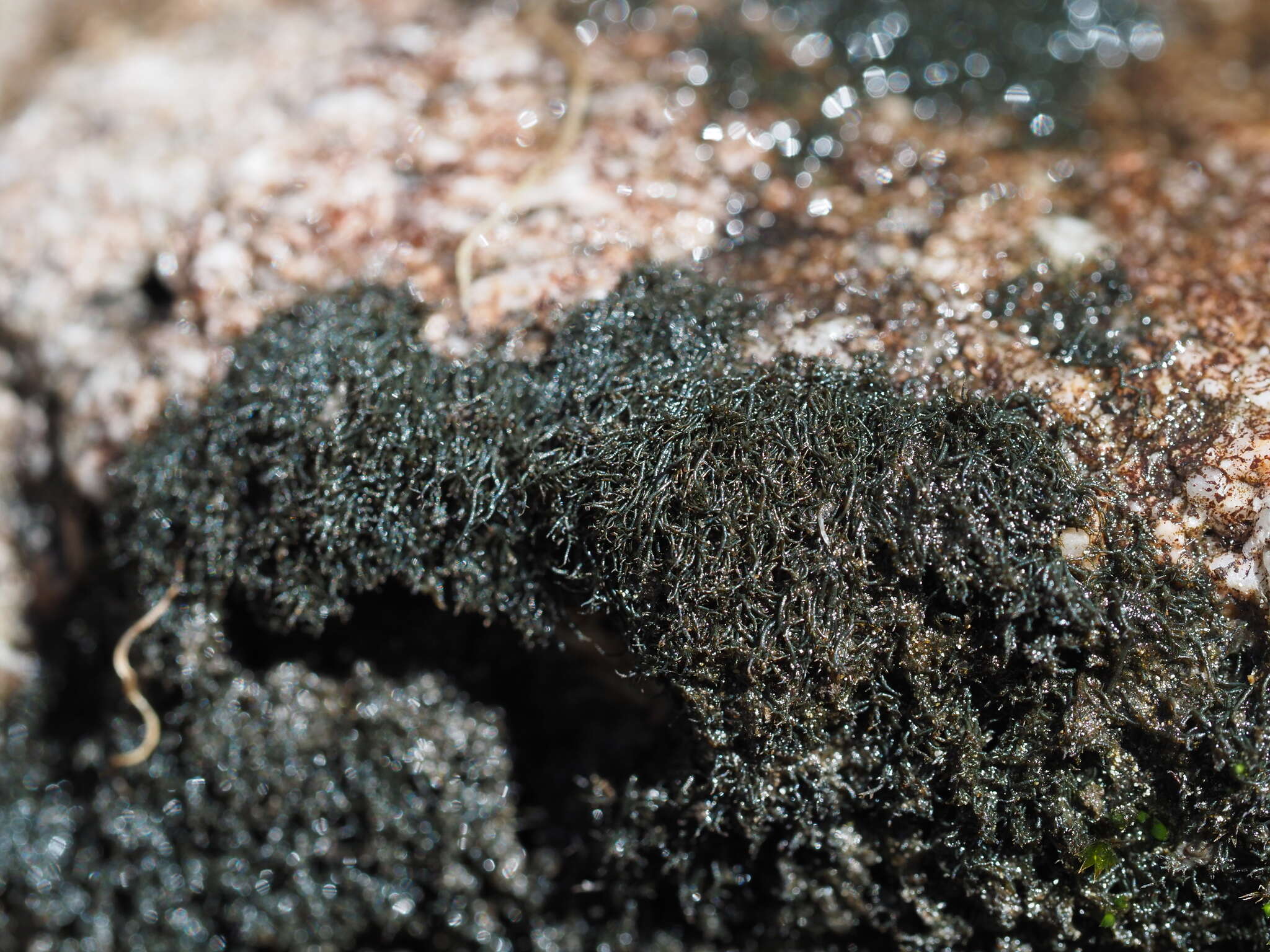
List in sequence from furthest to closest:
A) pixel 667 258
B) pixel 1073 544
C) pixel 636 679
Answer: pixel 667 258 → pixel 636 679 → pixel 1073 544

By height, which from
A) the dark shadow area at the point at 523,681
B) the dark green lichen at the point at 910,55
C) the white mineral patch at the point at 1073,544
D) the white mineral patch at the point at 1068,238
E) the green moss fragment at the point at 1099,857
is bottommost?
the dark shadow area at the point at 523,681

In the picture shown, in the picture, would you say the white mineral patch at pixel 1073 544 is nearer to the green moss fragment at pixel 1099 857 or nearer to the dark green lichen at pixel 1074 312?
the dark green lichen at pixel 1074 312

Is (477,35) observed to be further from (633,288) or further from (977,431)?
(977,431)

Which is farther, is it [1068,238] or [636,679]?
[1068,238]

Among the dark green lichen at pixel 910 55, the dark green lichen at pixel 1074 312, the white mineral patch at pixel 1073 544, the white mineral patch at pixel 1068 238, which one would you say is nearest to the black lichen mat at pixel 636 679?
the white mineral patch at pixel 1073 544

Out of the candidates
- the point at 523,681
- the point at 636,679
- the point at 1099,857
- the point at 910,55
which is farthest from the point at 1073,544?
the point at 910,55

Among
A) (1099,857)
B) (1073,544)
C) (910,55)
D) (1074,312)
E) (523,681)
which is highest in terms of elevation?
(910,55)

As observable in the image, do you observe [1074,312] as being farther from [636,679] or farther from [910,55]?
[636,679]

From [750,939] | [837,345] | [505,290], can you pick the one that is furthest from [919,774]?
[505,290]
